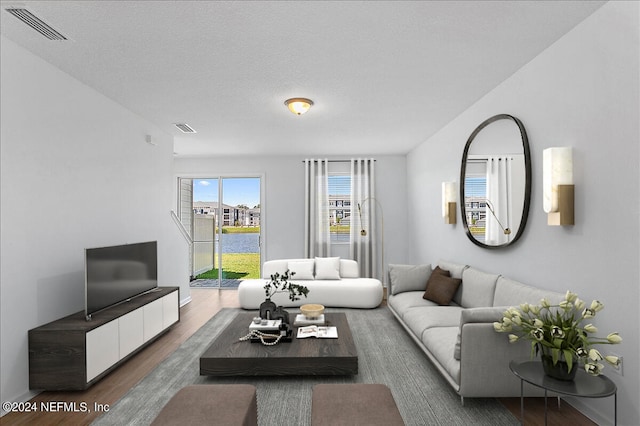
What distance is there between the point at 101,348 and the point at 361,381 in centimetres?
225

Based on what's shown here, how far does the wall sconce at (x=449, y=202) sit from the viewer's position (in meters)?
4.84

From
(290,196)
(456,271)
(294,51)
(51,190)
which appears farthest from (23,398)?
(290,196)

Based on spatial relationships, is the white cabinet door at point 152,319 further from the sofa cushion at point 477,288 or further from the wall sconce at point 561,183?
the wall sconce at point 561,183

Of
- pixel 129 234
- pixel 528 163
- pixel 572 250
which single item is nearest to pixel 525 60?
pixel 528 163

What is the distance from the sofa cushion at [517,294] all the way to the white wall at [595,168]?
0.49 ft

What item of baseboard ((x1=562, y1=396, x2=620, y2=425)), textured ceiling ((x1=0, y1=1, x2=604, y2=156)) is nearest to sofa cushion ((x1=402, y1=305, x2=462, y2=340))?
baseboard ((x1=562, y1=396, x2=620, y2=425))

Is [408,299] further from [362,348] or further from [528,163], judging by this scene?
[528,163]

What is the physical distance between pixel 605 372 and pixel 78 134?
474 centimetres

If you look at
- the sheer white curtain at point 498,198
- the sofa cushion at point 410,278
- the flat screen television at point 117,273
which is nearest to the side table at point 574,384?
the sheer white curtain at point 498,198

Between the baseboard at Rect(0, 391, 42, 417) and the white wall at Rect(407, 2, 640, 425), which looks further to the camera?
the baseboard at Rect(0, 391, 42, 417)

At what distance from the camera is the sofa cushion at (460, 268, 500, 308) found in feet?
11.5

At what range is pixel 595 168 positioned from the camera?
2418mm

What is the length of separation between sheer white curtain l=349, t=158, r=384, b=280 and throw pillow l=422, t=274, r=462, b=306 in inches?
113

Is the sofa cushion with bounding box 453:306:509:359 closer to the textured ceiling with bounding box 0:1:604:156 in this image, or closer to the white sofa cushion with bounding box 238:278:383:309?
the textured ceiling with bounding box 0:1:604:156
